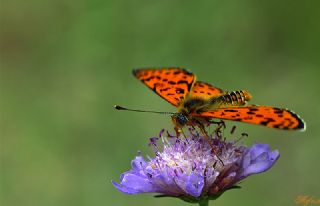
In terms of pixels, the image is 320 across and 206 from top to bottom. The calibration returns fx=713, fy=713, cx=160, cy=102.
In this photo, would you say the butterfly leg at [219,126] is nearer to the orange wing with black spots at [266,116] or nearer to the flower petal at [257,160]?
the flower petal at [257,160]

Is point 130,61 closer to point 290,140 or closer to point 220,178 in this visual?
point 290,140

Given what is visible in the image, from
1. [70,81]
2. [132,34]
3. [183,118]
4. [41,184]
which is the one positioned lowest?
[41,184]

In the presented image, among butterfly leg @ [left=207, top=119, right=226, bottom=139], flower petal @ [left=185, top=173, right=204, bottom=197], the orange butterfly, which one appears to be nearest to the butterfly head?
the orange butterfly

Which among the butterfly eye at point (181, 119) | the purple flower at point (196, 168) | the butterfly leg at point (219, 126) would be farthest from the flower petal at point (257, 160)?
the butterfly eye at point (181, 119)

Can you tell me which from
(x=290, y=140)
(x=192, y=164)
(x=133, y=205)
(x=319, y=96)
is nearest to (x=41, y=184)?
(x=133, y=205)

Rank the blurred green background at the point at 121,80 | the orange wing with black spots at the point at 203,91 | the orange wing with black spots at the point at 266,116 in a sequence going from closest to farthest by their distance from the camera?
1. the orange wing with black spots at the point at 266,116
2. the orange wing with black spots at the point at 203,91
3. the blurred green background at the point at 121,80

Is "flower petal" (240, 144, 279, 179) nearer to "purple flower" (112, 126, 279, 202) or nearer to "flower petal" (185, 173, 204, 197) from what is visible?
"purple flower" (112, 126, 279, 202)
